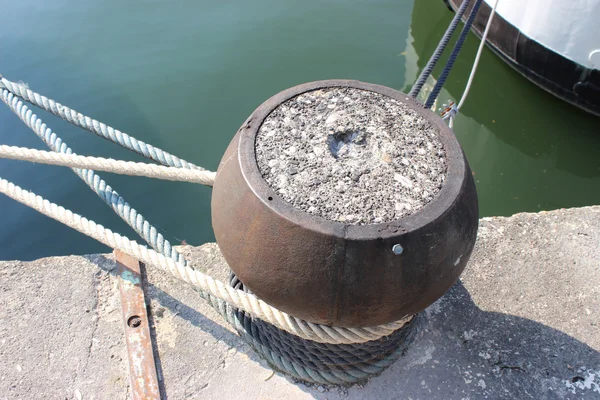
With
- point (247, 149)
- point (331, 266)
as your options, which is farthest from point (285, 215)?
point (247, 149)

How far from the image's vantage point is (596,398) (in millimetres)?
1804

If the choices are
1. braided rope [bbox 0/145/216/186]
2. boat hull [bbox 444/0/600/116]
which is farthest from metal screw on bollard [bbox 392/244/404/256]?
boat hull [bbox 444/0/600/116]

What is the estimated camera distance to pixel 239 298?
5.44ft

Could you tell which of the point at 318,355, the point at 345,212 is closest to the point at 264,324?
the point at 318,355

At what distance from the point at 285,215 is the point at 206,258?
102 cm

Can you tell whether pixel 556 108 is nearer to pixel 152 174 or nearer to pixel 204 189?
pixel 204 189

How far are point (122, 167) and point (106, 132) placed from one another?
0.48 meters

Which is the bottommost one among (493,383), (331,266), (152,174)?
(493,383)

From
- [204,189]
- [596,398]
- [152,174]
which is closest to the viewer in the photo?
[596,398]

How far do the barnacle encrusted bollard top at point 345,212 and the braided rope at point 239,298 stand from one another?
0.49 feet

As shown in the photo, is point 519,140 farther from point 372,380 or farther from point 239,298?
point 239,298

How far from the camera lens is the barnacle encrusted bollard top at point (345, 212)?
4.23 ft

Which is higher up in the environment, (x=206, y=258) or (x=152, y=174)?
(x=152, y=174)

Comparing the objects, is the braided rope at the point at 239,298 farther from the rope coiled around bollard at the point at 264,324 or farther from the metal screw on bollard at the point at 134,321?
the metal screw on bollard at the point at 134,321
